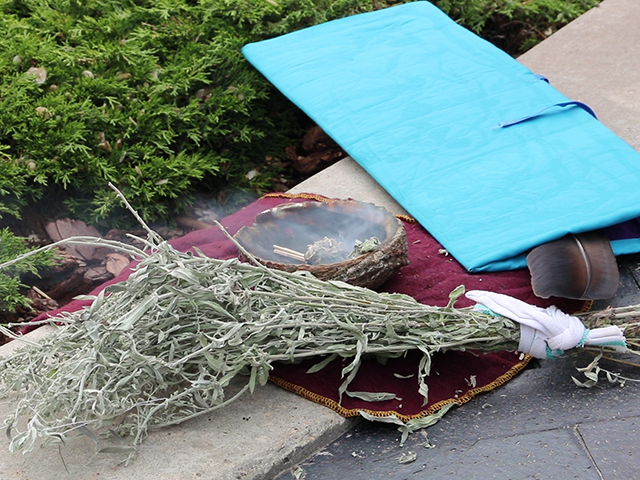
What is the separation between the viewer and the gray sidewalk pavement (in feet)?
6.90

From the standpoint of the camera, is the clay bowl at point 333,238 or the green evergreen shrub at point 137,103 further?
the green evergreen shrub at point 137,103

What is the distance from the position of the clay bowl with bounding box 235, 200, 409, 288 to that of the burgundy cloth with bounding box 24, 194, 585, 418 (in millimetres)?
188

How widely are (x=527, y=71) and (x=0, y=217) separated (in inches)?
105

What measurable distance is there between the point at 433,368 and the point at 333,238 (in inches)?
26.9

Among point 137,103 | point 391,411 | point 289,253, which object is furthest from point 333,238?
point 137,103

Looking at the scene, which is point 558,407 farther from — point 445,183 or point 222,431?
point 445,183

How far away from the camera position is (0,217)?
3.35 metres

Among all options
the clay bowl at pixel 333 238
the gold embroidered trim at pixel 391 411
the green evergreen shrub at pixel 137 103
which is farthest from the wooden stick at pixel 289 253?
the green evergreen shrub at pixel 137 103

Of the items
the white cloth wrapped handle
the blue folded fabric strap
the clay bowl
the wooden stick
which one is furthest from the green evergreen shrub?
the white cloth wrapped handle

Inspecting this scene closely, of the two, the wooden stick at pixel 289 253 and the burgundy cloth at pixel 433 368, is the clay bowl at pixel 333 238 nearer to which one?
the wooden stick at pixel 289 253

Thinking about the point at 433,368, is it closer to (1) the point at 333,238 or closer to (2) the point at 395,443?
(2) the point at 395,443

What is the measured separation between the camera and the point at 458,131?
361 cm

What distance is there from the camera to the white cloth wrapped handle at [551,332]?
7.72 feet

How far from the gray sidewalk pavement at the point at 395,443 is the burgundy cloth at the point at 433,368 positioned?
43mm
